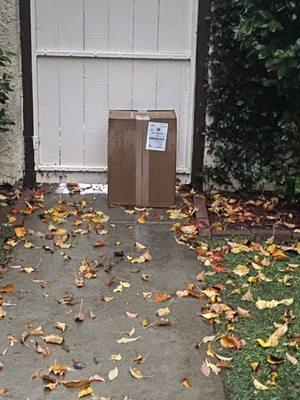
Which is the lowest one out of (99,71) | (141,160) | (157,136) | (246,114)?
(141,160)

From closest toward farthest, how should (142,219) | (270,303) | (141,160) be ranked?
1. (270,303)
2. (142,219)
3. (141,160)

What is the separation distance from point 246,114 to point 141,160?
0.98 meters

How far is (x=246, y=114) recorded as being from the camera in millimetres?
5465

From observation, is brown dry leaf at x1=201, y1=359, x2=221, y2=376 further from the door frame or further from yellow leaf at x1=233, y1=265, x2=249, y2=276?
the door frame

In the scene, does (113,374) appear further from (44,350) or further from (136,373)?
(44,350)

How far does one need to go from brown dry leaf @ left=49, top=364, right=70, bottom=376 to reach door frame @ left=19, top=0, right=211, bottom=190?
2752 millimetres

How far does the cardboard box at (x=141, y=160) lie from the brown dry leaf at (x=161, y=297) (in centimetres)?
149

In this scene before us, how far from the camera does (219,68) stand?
213 inches

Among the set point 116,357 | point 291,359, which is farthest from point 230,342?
point 116,357

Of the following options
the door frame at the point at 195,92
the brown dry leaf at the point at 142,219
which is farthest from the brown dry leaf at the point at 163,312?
the door frame at the point at 195,92

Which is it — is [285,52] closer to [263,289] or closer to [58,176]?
[263,289]

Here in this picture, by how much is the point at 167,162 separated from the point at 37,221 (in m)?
1.13

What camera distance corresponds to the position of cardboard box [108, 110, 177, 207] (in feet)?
17.2

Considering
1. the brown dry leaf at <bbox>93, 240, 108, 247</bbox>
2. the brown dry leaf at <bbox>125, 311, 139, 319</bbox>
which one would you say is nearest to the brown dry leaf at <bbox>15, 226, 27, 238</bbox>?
the brown dry leaf at <bbox>93, 240, 108, 247</bbox>
